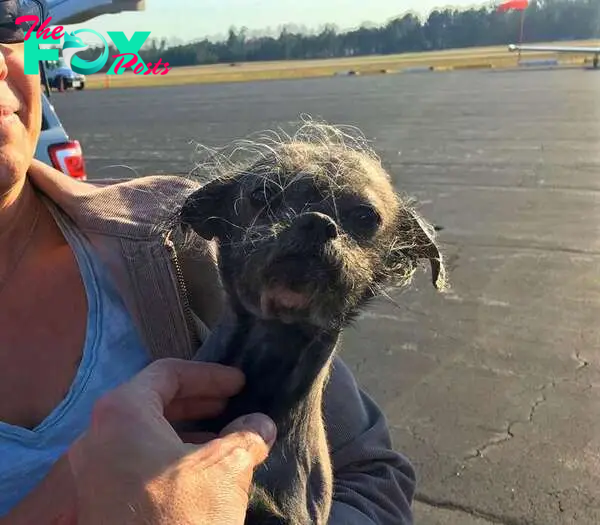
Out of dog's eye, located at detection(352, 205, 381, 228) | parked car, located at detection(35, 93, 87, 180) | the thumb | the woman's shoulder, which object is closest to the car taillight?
parked car, located at detection(35, 93, 87, 180)

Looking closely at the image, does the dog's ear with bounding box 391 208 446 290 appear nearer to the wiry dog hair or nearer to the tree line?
the wiry dog hair

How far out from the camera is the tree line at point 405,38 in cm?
5806

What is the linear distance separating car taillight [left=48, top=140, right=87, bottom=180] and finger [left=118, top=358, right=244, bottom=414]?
5.06 m

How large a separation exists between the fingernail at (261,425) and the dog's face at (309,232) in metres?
0.22

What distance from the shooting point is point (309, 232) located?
4.66ft

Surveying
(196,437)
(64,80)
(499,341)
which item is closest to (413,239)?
(196,437)

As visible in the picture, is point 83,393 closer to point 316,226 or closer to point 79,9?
point 316,226

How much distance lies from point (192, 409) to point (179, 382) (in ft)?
0.47

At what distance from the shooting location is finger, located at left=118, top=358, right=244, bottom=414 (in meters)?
1.38

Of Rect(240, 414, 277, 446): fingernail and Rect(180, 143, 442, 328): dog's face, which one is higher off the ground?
Rect(180, 143, 442, 328): dog's face

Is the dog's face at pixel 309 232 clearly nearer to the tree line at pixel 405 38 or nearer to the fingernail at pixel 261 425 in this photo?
the fingernail at pixel 261 425

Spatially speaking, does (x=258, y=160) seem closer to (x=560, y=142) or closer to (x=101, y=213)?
(x=101, y=213)

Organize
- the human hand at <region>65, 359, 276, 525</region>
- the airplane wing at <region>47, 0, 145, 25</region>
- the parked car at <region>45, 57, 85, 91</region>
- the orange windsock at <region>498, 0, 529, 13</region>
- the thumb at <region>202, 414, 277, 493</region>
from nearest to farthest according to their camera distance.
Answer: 1. the human hand at <region>65, 359, 276, 525</region>
2. the thumb at <region>202, 414, 277, 493</region>
3. the airplane wing at <region>47, 0, 145, 25</region>
4. the orange windsock at <region>498, 0, 529, 13</region>
5. the parked car at <region>45, 57, 85, 91</region>

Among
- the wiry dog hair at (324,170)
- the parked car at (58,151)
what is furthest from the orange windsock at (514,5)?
the wiry dog hair at (324,170)
